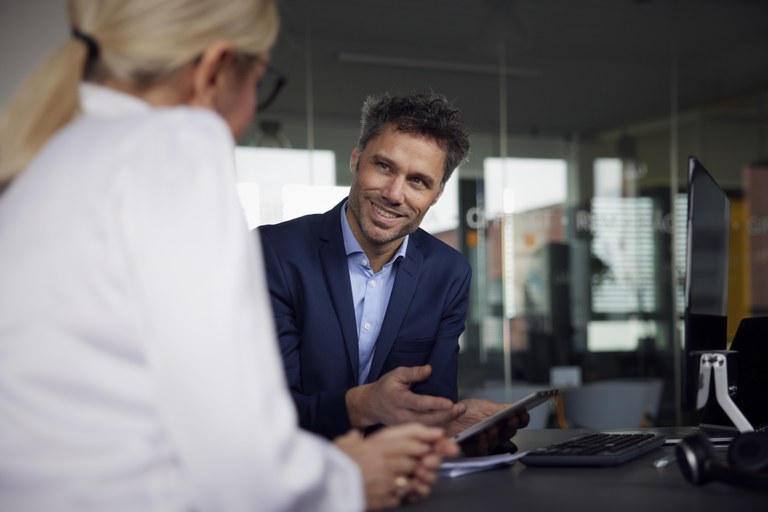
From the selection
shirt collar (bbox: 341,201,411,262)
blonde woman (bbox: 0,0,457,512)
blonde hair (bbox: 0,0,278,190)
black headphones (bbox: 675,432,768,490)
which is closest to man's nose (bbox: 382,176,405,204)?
shirt collar (bbox: 341,201,411,262)

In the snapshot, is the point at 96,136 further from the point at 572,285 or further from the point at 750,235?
the point at 750,235

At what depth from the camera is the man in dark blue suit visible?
7.61 ft

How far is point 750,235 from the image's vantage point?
256 inches

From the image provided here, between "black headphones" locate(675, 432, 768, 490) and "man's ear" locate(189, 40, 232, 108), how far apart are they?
0.98 meters

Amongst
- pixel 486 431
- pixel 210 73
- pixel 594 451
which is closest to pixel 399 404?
pixel 486 431

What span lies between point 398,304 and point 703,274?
0.93 meters

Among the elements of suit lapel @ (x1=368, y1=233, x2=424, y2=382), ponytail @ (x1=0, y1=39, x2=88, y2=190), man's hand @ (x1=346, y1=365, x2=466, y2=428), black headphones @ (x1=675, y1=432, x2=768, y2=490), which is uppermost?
ponytail @ (x1=0, y1=39, x2=88, y2=190)

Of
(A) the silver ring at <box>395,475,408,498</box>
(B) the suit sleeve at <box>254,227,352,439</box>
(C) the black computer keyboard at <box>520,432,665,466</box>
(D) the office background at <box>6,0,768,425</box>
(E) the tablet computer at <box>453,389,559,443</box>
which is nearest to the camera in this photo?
(A) the silver ring at <box>395,475,408,498</box>

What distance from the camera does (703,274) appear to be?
1766 millimetres

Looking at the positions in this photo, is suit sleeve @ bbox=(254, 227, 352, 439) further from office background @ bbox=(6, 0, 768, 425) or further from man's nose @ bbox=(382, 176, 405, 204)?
office background @ bbox=(6, 0, 768, 425)

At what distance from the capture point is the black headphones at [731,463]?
1.35m

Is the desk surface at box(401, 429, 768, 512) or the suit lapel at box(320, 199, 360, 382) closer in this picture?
the desk surface at box(401, 429, 768, 512)

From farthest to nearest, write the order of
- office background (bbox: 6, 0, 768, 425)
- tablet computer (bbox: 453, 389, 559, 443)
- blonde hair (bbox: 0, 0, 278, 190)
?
office background (bbox: 6, 0, 768, 425) → tablet computer (bbox: 453, 389, 559, 443) → blonde hair (bbox: 0, 0, 278, 190)

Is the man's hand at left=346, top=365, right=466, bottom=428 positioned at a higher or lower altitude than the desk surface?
higher
